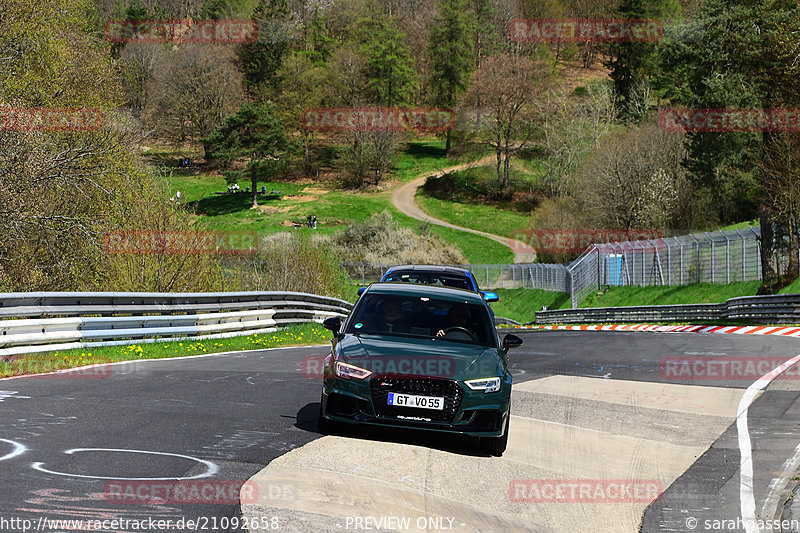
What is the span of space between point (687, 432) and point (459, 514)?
474cm

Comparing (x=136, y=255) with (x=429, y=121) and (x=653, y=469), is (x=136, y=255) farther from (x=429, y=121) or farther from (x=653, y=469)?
(x=429, y=121)

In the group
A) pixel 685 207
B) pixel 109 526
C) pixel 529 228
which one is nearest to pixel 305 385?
pixel 109 526

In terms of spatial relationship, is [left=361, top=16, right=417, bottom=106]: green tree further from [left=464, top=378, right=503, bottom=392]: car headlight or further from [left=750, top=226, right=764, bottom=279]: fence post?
[left=464, top=378, right=503, bottom=392]: car headlight

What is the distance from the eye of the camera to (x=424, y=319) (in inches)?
380

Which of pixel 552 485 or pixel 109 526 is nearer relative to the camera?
pixel 109 526

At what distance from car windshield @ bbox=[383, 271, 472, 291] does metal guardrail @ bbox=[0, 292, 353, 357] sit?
Answer: 17.1 feet

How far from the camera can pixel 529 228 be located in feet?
252

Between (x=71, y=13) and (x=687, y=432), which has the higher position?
(x=71, y=13)

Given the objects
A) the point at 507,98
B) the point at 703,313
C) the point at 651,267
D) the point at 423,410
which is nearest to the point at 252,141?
the point at 507,98

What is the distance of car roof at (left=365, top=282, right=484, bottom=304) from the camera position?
981cm

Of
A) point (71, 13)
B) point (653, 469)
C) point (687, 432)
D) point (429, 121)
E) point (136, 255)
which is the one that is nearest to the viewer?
point (653, 469)

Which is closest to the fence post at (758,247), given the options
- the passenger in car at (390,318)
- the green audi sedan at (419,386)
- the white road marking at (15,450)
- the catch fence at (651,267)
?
the catch fence at (651,267)

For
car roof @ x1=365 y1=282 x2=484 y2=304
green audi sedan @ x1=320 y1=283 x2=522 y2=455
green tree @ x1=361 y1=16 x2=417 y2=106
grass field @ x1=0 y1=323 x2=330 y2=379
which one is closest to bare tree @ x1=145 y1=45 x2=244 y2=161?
green tree @ x1=361 y1=16 x2=417 y2=106

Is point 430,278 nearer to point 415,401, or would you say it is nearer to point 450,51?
point 415,401
